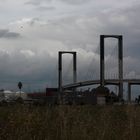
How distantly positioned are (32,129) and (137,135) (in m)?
2.06

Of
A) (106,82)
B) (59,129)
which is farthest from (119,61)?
(59,129)

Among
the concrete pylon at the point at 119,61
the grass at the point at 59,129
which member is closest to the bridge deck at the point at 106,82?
the concrete pylon at the point at 119,61

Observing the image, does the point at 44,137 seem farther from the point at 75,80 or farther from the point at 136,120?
the point at 75,80

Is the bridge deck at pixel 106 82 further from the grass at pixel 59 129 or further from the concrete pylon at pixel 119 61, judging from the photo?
the grass at pixel 59 129

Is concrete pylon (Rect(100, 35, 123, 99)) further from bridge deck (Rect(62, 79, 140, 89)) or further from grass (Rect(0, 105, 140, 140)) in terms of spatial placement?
grass (Rect(0, 105, 140, 140))

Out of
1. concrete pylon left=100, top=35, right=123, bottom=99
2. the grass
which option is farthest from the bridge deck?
the grass

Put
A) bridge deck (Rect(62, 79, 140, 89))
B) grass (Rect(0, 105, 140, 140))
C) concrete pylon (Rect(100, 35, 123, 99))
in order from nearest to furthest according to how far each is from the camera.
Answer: grass (Rect(0, 105, 140, 140)) → concrete pylon (Rect(100, 35, 123, 99)) → bridge deck (Rect(62, 79, 140, 89))

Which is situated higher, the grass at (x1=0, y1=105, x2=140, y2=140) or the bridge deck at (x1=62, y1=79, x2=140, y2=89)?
the bridge deck at (x1=62, y1=79, x2=140, y2=89)

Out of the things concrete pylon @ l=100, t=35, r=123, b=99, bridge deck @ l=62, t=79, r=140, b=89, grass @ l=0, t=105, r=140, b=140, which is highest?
concrete pylon @ l=100, t=35, r=123, b=99

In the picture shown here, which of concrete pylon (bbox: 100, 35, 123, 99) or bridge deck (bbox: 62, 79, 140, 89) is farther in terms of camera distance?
bridge deck (bbox: 62, 79, 140, 89)

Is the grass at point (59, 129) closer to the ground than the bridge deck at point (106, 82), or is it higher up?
closer to the ground

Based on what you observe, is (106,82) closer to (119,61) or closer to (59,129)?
(119,61)

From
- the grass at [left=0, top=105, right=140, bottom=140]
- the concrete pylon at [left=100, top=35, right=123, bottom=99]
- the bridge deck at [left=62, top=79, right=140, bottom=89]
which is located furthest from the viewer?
the bridge deck at [left=62, top=79, right=140, bottom=89]

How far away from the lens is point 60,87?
118875 millimetres
